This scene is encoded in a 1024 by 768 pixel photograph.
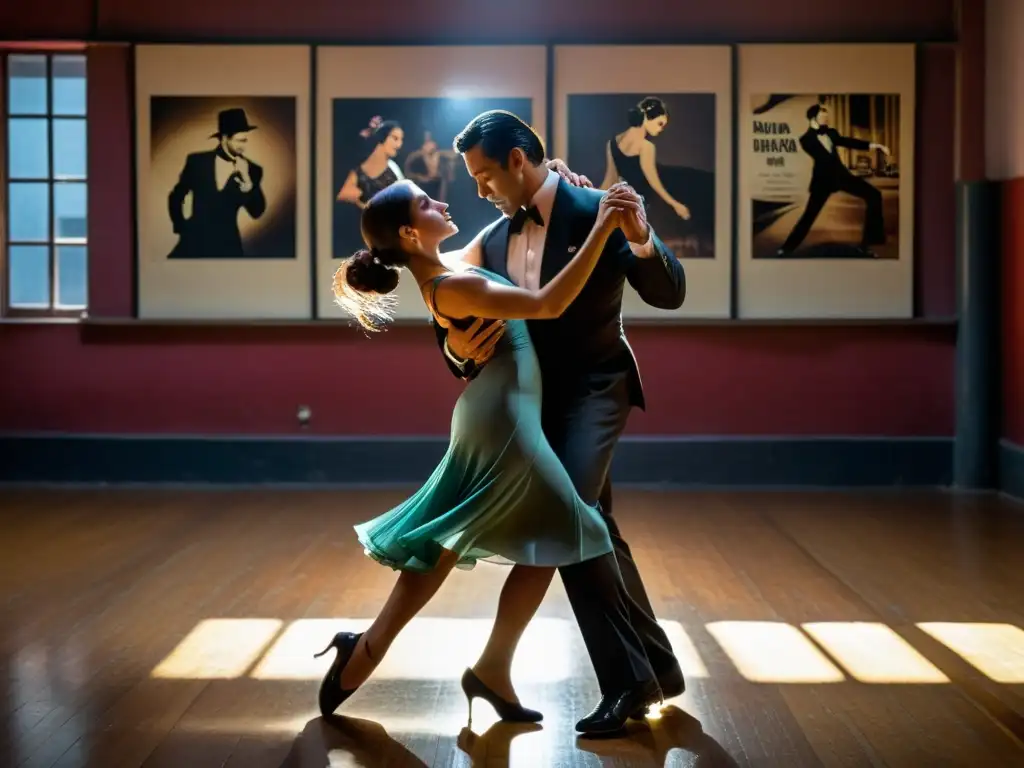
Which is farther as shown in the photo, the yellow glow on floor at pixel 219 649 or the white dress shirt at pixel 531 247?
the yellow glow on floor at pixel 219 649

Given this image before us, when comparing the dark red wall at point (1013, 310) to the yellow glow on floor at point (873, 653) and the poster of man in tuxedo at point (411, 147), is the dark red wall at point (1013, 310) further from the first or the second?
the yellow glow on floor at point (873, 653)

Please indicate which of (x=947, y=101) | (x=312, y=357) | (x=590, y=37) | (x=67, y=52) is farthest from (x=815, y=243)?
(x=67, y=52)

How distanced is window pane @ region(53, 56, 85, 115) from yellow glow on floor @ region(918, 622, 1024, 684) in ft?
19.2

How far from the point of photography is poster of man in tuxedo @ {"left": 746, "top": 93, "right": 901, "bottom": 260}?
24.5 ft

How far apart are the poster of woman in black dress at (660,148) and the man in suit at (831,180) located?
0.56 meters

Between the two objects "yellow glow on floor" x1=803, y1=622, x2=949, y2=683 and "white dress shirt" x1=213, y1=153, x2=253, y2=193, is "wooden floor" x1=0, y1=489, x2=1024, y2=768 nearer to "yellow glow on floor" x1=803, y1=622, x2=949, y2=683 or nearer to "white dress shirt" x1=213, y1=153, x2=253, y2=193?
Result: "yellow glow on floor" x1=803, y1=622, x2=949, y2=683

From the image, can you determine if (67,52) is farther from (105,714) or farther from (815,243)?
(105,714)

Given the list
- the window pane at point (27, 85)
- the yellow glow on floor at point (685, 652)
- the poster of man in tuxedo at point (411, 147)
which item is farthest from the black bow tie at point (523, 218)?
the window pane at point (27, 85)

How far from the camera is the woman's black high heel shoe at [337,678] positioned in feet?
10.6

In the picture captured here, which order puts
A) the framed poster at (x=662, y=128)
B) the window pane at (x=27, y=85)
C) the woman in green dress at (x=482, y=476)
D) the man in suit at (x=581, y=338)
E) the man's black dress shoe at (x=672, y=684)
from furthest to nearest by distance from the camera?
the window pane at (x=27, y=85) < the framed poster at (x=662, y=128) < the man's black dress shoe at (x=672, y=684) < the man in suit at (x=581, y=338) < the woman in green dress at (x=482, y=476)

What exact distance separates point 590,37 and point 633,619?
195 inches

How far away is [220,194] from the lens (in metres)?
7.57

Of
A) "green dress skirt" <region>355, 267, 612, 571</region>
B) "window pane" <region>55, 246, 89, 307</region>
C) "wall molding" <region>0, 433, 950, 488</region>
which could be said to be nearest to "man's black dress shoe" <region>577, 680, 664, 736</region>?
"green dress skirt" <region>355, 267, 612, 571</region>

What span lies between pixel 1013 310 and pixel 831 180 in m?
1.26
